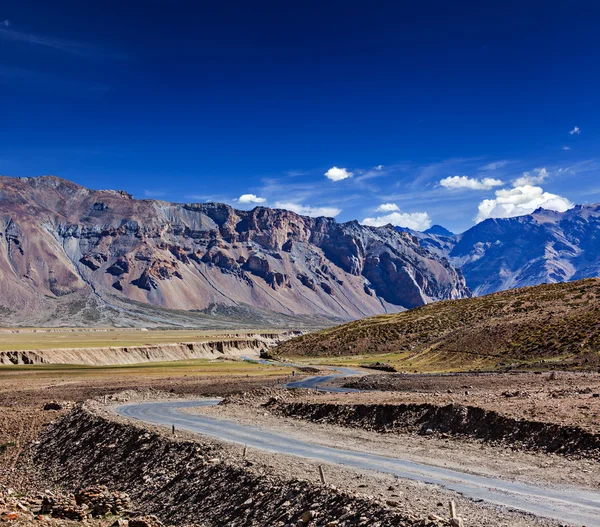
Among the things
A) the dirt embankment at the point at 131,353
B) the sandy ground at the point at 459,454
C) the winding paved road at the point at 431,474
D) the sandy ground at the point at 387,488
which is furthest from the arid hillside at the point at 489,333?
the sandy ground at the point at 387,488

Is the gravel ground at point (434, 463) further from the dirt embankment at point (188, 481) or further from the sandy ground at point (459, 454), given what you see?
the dirt embankment at point (188, 481)

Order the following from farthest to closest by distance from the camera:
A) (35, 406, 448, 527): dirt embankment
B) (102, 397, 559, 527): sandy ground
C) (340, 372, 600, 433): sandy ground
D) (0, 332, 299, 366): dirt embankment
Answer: (0, 332, 299, 366): dirt embankment, (340, 372, 600, 433): sandy ground, (35, 406, 448, 527): dirt embankment, (102, 397, 559, 527): sandy ground

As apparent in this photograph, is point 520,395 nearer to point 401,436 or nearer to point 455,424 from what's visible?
point 455,424

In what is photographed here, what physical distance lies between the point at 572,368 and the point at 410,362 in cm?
3034

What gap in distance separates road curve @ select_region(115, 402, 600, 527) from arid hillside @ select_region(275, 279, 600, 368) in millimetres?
41960

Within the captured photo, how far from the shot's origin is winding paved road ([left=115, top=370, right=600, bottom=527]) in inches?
689

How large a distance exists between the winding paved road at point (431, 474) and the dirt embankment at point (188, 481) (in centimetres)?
347

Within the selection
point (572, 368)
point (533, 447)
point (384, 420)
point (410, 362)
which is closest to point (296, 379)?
point (410, 362)

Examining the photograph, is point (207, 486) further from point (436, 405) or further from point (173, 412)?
point (173, 412)

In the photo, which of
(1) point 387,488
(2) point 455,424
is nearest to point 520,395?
(2) point 455,424

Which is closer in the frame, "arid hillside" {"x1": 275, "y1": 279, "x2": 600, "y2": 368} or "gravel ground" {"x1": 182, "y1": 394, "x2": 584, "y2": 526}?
"gravel ground" {"x1": 182, "y1": 394, "x2": 584, "y2": 526}

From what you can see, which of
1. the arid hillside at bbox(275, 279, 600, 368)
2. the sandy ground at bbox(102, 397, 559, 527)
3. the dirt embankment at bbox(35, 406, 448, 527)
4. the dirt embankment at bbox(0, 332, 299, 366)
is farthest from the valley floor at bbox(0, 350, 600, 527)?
the dirt embankment at bbox(0, 332, 299, 366)

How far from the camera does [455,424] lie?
3125 cm

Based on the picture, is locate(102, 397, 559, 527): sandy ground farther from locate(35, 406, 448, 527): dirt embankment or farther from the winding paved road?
locate(35, 406, 448, 527): dirt embankment
